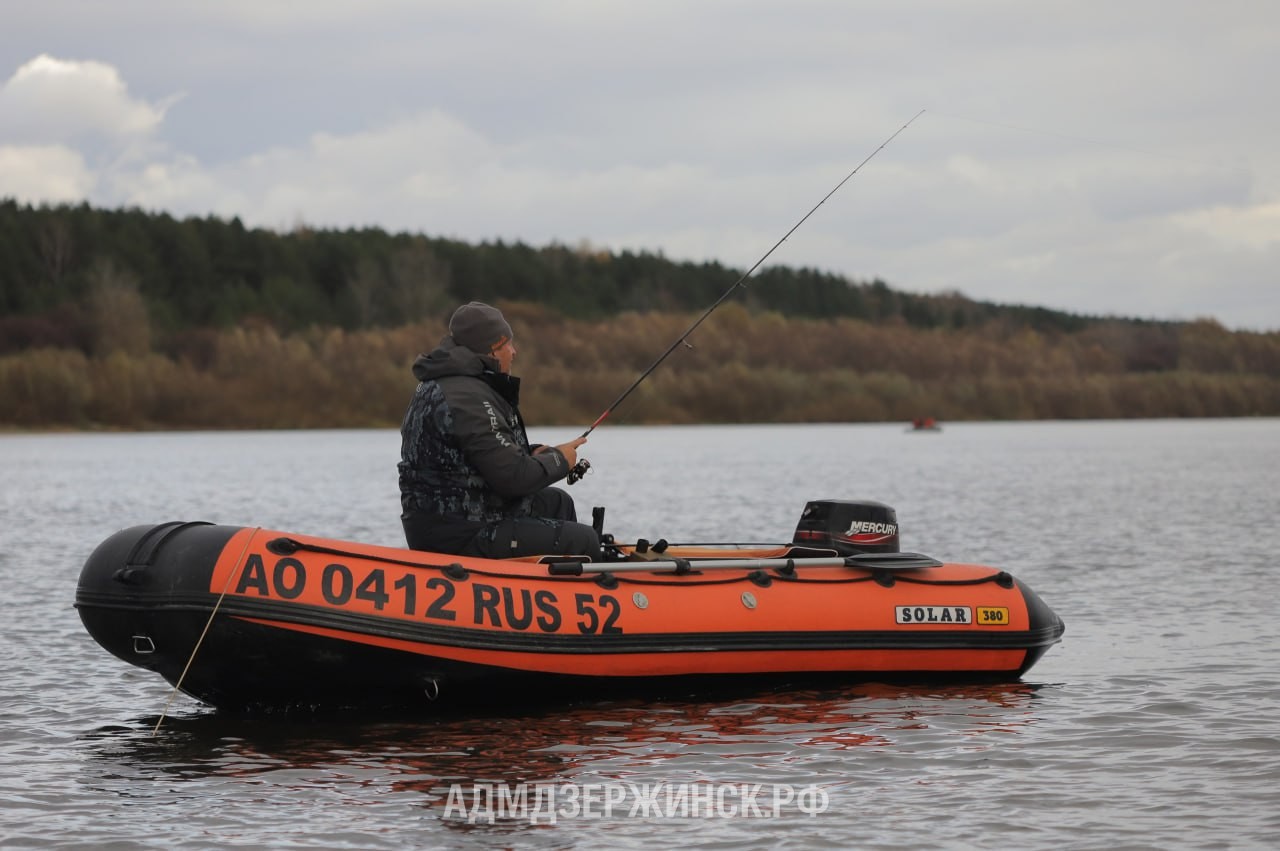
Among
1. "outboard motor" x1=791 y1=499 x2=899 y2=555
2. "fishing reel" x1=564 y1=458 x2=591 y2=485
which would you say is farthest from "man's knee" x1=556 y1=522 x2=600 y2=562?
"outboard motor" x1=791 y1=499 x2=899 y2=555

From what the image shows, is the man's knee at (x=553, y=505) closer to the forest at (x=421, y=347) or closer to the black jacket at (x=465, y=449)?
the black jacket at (x=465, y=449)

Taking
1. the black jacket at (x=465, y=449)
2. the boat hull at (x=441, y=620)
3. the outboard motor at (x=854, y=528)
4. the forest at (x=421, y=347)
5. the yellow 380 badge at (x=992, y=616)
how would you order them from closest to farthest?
1. the boat hull at (x=441, y=620)
2. the black jacket at (x=465, y=449)
3. the yellow 380 badge at (x=992, y=616)
4. the outboard motor at (x=854, y=528)
5. the forest at (x=421, y=347)

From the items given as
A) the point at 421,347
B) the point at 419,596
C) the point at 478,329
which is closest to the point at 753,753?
the point at 419,596

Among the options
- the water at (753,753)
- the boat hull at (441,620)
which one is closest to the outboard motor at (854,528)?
the boat hull at (441,620)

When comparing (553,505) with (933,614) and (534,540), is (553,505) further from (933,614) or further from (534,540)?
(933,614)

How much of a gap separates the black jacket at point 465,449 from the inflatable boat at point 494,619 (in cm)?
25

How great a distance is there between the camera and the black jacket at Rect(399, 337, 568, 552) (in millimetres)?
7070

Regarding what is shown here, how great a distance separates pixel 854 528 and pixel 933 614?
2.24 feet

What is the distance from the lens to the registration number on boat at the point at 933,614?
7.84 m

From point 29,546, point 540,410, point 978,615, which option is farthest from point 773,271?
point 978,615

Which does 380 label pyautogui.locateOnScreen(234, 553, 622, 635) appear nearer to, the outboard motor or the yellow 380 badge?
the outboard motor

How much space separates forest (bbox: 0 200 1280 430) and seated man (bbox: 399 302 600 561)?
50.5 m

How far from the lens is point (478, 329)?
7266mm

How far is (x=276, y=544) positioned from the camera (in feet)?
22.8
